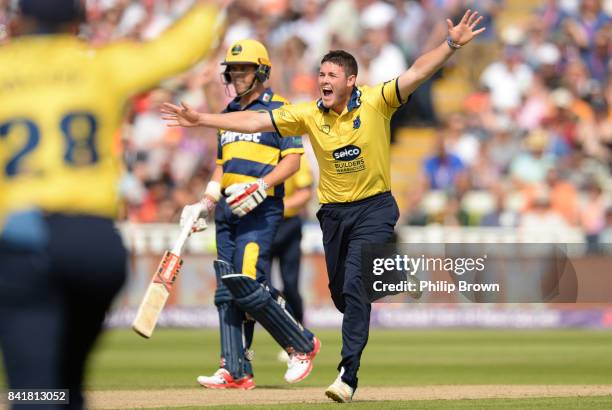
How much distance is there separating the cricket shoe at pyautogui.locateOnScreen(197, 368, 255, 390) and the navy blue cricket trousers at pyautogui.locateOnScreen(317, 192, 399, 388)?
4.51ft

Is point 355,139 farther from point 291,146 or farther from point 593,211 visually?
point 593,211

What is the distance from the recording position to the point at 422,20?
933 inches

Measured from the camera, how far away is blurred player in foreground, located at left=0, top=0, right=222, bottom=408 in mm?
4855

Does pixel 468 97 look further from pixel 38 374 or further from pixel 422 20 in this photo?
pixel 38 374

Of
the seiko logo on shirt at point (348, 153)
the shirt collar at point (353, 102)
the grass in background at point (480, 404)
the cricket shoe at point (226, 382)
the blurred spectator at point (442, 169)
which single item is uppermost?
the shirt collar at point (353, 102)

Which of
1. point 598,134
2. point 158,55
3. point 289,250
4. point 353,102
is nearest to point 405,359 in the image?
point 289,250

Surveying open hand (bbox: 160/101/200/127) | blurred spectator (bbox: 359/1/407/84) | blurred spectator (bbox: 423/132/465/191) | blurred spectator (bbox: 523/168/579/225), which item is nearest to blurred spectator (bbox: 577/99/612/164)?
blurred spectator (bbox: 523/168/579/225)

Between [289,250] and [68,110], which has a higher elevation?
[68,110]

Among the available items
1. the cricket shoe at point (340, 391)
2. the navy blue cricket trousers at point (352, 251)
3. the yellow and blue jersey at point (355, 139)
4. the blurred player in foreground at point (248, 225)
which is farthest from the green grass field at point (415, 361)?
the yellow and blue jersey at point (355, 139)

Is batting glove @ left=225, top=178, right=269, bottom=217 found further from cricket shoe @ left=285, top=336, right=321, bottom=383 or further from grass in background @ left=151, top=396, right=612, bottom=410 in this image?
grass in background @ left=151, top=396, right=612, bottom=410

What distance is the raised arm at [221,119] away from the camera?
8.96 metres

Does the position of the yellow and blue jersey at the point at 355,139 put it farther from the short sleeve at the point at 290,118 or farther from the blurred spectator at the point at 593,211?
the blurred spectator at the point at 593,211

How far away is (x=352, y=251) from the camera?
31.7ft

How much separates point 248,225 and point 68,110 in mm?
5940
